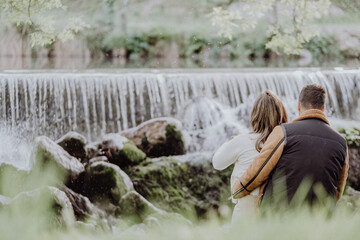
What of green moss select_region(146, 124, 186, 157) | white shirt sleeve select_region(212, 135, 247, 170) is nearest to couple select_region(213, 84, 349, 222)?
white shirt sleeve select_region(212, 135, 247, 170)

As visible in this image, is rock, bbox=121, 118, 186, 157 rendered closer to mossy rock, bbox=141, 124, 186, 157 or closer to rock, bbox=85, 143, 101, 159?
mossy rock, bbox=141, 124, 186, 157

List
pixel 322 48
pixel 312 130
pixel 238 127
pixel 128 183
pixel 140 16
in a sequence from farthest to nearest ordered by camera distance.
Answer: pixel 140 16
pixel 322 48
pixel 238 127
pixel 128 183
pixel 312 130

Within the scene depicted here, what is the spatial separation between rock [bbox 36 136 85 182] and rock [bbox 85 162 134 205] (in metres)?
0.20

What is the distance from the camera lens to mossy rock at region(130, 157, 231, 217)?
19.6 ft

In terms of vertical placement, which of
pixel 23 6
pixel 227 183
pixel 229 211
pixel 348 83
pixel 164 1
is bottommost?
pixel 229 211

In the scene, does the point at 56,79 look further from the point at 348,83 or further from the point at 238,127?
the point at 348,83

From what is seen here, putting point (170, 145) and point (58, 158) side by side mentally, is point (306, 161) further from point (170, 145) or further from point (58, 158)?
point (170, 145)

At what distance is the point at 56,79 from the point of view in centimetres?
802

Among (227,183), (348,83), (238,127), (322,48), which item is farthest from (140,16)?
(227,183)

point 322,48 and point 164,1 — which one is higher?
point 164,1

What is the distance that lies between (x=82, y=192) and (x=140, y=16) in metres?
16.4

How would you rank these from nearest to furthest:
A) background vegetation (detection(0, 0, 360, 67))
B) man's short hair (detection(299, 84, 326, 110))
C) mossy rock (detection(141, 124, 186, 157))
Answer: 1. man's short hair (detection(299, 84, 326, 110))
2. mossy rock (detection(141, 124, 186, 157))
3. background vegetation (detection(0, 0, 360, 67))

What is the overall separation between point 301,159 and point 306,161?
0.10 feet

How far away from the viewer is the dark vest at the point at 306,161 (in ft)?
8.52
